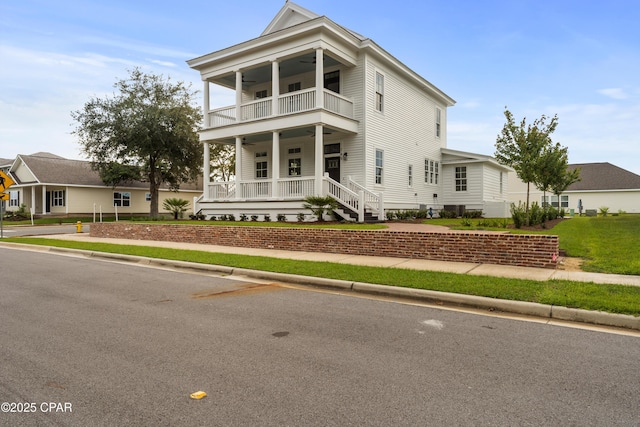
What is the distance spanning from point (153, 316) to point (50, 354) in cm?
167

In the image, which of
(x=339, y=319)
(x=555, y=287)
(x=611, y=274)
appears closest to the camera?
(x=339, y=319)

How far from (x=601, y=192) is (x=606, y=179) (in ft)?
6.36

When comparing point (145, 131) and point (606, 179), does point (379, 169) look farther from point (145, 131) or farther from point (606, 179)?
point (606, 179)

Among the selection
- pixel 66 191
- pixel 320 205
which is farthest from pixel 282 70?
pixel 66 191

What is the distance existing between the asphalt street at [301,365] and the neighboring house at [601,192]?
4355 cm

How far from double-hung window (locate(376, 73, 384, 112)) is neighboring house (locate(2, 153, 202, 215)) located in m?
28.5

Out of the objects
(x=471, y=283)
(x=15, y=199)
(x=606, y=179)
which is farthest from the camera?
(x=606, y=179)

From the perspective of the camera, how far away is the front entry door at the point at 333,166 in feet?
69.4

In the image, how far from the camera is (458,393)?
12.0 ft

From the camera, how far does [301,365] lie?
14.1 feet

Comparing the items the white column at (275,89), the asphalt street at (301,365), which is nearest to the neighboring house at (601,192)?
the white column at (275,89)

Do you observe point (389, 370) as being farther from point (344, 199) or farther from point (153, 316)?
point (344, 199)

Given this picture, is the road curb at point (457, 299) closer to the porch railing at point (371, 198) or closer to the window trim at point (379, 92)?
the porch railing at point (371, 198)

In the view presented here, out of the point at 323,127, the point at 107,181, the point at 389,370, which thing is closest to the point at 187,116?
the point at 107,181
